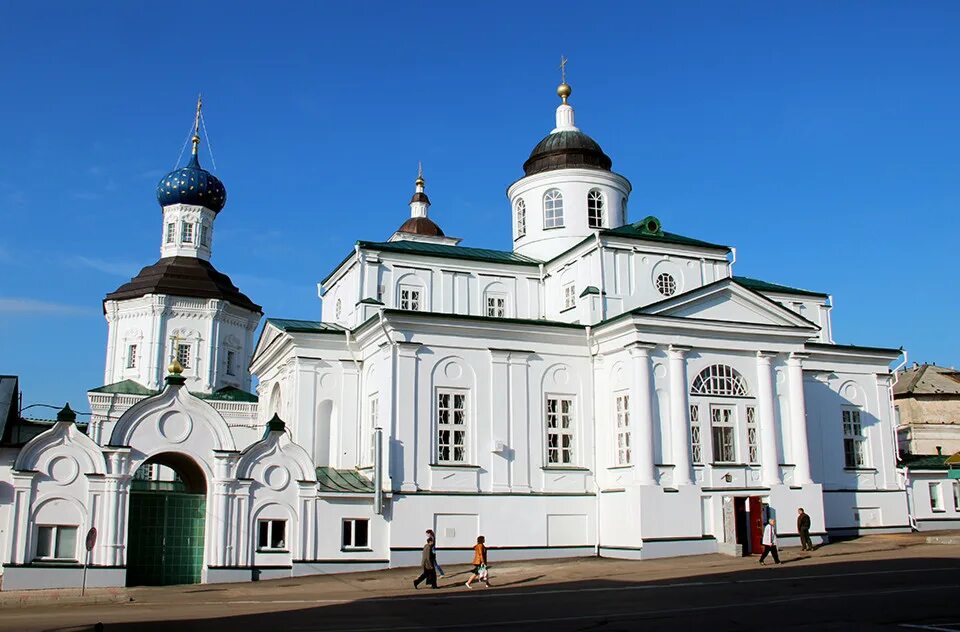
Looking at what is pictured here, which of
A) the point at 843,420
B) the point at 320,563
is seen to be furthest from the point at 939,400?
the point at 320,563

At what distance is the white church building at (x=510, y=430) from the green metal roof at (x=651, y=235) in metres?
0.11

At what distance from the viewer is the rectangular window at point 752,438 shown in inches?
1154

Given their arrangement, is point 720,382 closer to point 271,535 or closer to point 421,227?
point 271,535

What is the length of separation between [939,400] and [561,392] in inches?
1534

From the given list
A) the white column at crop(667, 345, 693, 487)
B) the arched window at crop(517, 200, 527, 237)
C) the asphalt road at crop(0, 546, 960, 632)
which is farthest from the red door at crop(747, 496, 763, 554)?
the arched window at crop(517, 200, 527, 237)

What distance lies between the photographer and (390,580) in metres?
24.2

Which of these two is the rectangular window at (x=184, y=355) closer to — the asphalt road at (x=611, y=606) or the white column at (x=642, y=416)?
the asphalt road at (x=611, y=606)

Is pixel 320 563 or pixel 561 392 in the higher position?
pixel 561 392

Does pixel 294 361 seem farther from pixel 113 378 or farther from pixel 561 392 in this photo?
pixel 113 378

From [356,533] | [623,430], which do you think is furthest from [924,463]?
[356,533]

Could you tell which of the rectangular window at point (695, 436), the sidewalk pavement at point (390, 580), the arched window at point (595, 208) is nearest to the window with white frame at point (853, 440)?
the sidewalk pavement at point (390, 580)

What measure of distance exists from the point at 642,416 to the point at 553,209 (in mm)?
11506

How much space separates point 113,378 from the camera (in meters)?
44.8

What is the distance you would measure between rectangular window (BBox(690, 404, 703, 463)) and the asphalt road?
17.4 ft
